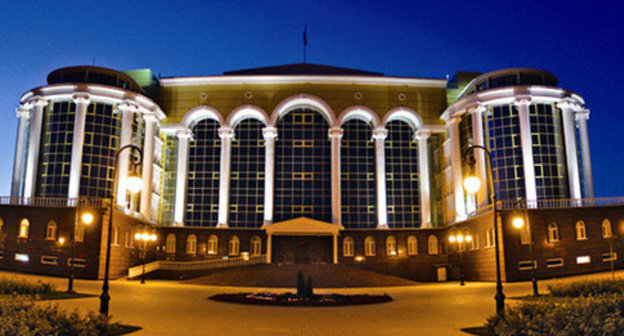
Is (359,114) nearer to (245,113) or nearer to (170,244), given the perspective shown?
(245,113)

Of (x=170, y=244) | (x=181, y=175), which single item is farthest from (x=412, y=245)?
(x=181, y=175)

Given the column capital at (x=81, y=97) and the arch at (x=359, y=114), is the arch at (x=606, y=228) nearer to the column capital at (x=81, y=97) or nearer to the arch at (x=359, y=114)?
the arch at (x=359, y=114)

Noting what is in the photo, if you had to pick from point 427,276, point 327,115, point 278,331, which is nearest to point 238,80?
point 327,115

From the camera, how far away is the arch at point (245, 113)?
60.0 meters

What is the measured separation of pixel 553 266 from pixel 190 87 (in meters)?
42.8

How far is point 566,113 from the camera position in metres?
52.2

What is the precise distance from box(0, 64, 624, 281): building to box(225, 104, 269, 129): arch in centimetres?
19

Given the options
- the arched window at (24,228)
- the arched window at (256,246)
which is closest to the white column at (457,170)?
the arched window at (256,246)

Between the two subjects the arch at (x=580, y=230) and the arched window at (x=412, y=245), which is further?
the arched window at (x=412, y=245)

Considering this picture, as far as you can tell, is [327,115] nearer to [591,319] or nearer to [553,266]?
[553,266]

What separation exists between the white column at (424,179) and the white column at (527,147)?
444 inches

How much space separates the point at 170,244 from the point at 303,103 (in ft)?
72.3

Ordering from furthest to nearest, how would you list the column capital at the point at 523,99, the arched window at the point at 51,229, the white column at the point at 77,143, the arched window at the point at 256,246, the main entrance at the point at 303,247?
the arched window at the point at 256,246 → the main entrance at the point at 303,247 → the column capital at the point at 523,99 → the white column at the point at 77,143 → the arched window at the point at 51,229

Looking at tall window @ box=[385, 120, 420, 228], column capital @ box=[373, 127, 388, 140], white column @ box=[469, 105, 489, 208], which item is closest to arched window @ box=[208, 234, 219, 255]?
tall window @ box=[385, 120, 420, 228]
